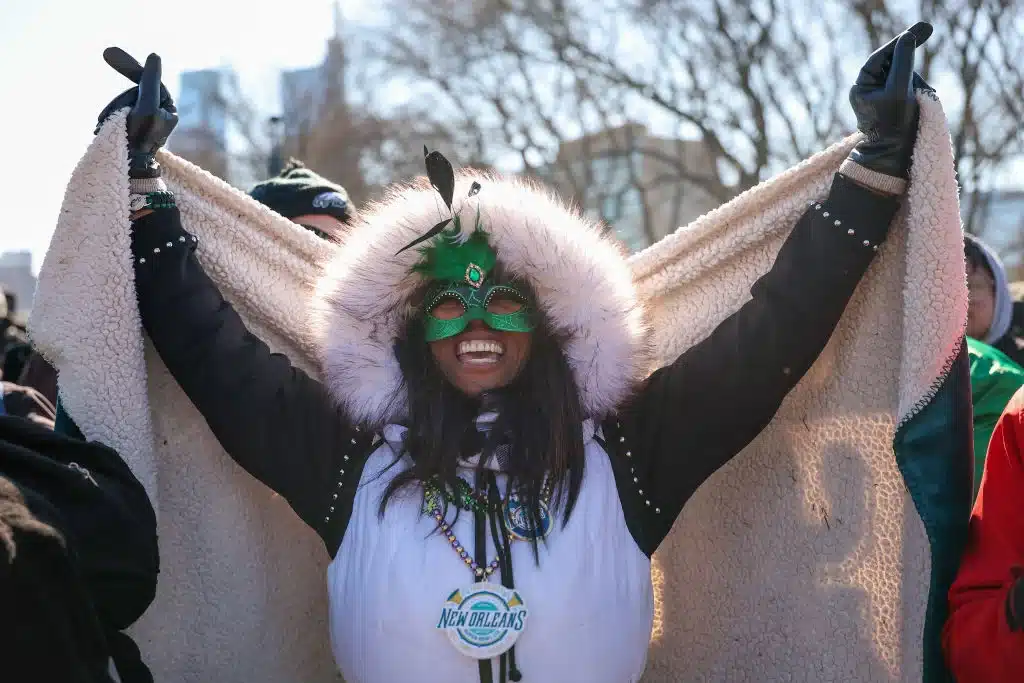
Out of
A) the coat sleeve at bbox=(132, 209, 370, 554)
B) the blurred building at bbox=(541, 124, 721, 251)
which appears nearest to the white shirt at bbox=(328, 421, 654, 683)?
the coat sleeve at bbox=(132, 209, 370, 554)

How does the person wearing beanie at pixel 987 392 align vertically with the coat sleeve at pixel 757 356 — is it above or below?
below

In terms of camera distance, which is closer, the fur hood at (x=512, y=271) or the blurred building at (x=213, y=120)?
the fur hood at (x=512, y=271)

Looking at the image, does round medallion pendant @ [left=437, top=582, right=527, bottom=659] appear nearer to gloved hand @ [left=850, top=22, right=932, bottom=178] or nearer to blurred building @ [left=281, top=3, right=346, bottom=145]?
gloved hand @ [left=850, top=22, right=932, bottom=178]

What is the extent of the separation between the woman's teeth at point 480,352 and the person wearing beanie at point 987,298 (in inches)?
73.5

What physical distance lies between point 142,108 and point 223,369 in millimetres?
569

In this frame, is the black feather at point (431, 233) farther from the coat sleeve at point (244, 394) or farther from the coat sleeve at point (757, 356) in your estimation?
the coat sleeve at point (757, 356)

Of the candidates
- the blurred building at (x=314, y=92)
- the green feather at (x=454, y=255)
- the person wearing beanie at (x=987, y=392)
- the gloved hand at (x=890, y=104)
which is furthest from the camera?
the blurred building at (x=314, y=92)

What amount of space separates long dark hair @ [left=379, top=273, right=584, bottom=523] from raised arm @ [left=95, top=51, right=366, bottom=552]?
0.51ft

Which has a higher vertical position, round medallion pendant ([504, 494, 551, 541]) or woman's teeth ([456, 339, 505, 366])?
woman's teeth ([456, 339, 505, 366])

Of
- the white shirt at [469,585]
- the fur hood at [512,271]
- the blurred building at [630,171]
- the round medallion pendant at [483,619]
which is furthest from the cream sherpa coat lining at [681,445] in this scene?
the blurred building at [630,171]

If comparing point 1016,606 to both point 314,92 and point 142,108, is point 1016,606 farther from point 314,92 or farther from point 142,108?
point 314,92

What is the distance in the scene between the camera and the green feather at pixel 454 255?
222 centimetres

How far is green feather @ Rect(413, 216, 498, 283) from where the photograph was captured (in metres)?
2.22

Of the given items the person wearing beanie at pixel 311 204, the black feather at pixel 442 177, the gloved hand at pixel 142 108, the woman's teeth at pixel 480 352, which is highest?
the gloved hand at pixel 142 108
